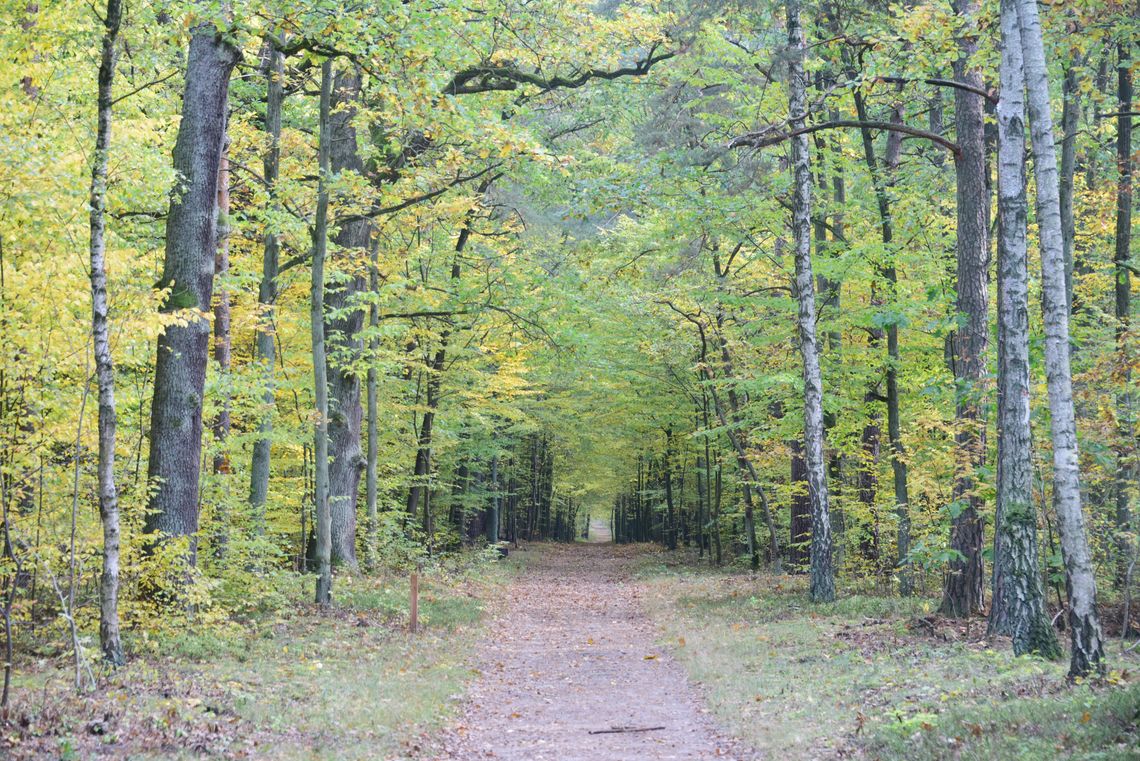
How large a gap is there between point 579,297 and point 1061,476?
12976 mm

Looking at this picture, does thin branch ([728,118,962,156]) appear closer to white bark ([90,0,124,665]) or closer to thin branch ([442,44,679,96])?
thin branch ([442,44,679,96])

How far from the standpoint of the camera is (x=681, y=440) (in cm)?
3522

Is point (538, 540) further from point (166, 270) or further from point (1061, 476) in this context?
point (1061, 476)

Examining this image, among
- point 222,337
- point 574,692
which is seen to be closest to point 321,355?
point 222,337

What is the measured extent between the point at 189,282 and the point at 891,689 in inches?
383

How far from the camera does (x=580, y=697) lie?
10289mm

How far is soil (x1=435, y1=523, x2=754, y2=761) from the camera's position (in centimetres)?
788

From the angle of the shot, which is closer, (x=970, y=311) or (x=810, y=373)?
(x=970, y=311)

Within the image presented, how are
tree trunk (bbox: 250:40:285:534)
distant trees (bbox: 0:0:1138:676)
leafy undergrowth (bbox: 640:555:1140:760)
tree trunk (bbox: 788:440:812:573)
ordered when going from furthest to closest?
tree trunk (bbox: 788:440:812:573), tree trunk (bbox: 250:40:285:534), distant trees (bbox: 0:0:1138:676), leafy undergrowth (bbox: 640:555:1140:760)

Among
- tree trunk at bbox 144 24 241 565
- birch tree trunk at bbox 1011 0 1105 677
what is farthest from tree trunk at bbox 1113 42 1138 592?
tree trunk at bbox 144 24 241 565

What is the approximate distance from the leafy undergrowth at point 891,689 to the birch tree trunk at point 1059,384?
47 centimetres

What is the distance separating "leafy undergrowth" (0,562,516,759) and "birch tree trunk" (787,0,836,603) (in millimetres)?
6635

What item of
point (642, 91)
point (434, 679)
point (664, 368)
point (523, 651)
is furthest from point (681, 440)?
point (434, 679)

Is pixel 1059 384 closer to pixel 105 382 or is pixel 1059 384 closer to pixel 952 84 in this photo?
pixel 952 84
